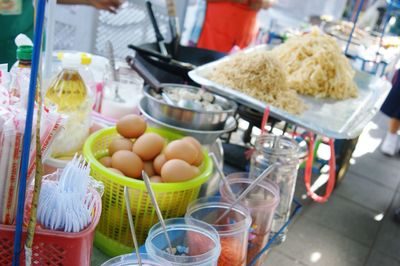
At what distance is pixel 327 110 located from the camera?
135cm

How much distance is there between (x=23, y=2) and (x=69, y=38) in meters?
1.25

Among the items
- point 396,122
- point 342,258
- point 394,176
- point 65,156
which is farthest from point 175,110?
point 396,122

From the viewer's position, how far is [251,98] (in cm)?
120

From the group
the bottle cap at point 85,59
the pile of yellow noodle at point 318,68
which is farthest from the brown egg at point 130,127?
the pile of yellow noodle at point 318,68

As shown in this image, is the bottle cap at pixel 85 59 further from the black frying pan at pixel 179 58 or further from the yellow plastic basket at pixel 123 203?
the yellow plastic basket at pixel 123 203

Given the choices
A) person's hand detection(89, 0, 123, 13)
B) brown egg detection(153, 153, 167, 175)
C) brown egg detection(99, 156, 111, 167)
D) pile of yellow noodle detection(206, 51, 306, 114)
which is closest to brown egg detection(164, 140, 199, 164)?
brown egg detection(153, 153, 167, 175)

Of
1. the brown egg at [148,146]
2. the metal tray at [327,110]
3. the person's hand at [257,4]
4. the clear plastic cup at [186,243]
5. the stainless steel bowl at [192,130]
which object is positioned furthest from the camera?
the person's hand at [257,4]

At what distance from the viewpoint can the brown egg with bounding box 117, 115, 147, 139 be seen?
906 millimetres

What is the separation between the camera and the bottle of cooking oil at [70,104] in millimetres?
876

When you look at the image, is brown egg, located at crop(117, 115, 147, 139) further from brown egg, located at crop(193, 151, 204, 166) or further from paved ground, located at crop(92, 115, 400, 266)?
paved ground, located at crop(92, 115, 400, 266)

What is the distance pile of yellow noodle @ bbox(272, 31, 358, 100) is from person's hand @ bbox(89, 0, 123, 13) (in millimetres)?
670

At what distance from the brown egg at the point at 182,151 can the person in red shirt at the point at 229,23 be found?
82.5 inches

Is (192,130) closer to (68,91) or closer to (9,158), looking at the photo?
(68,91)

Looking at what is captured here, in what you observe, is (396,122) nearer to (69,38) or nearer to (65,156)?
(69,38)
